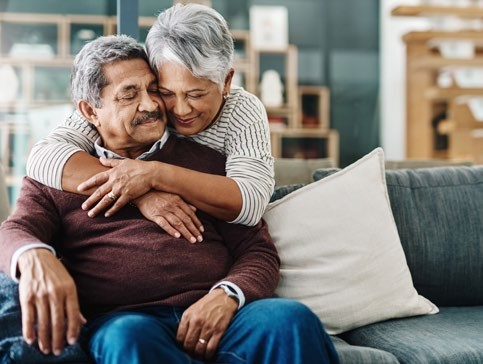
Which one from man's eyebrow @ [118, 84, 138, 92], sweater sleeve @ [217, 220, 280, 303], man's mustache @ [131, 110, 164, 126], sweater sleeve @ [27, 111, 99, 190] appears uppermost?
man's eyebrow @ [118, 84, 138, 92]

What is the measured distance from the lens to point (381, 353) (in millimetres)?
1490

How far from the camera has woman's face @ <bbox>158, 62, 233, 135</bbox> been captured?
1650mm

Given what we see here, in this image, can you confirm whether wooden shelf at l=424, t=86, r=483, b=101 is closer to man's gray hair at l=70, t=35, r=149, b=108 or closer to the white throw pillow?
the white throw pillow

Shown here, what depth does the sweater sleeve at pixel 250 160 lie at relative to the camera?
5.24 feet

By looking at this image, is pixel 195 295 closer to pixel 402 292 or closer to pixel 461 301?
pixel 402 292

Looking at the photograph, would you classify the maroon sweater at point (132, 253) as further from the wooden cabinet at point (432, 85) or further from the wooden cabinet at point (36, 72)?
the wooden cabinet at point (432, 85)

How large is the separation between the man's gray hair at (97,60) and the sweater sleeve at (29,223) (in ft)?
0.85

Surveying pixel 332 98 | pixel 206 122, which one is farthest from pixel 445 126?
pixel 206 122

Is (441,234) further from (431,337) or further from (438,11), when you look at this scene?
(438,11)

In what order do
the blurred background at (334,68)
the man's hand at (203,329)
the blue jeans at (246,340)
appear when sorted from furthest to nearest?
the blurred background at (334,68), the man's hand at (203,329), the blue jeans at (246,340)

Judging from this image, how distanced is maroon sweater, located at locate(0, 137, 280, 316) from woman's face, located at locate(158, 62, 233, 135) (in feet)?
0.84

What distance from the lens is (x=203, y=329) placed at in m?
1.38

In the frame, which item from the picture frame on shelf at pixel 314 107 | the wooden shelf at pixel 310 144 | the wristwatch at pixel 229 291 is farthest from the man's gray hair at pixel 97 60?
the picture frame on shelf at pixel 314 107

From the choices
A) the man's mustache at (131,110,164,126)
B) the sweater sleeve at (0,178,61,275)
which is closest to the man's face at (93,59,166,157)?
the man's mustache at (131,110,164,126)
